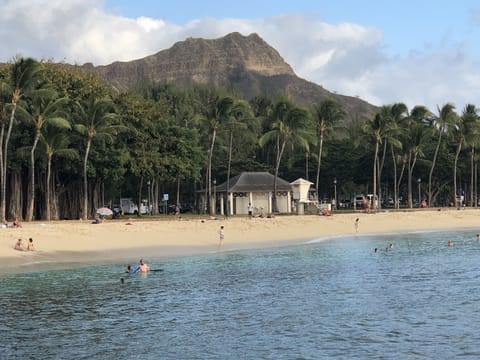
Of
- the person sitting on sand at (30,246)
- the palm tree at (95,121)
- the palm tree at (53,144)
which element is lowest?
the person sitting on sand at (30,246)

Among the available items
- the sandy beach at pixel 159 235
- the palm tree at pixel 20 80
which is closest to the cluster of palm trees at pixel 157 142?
the palm tree at pixel 20 80

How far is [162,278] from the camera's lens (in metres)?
25.8

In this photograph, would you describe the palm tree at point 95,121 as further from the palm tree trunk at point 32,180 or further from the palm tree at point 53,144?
the palm tree trunk at point 32,180

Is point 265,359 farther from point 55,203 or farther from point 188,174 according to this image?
point 188,174

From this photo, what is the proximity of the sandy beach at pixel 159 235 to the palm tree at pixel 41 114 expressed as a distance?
4716 mm

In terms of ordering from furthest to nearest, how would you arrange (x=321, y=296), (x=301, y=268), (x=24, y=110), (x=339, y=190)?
1. (x=339, y=190)
2. (x=24, y=110)
3. (x=301, y=268)
4. (x=321, y=296)

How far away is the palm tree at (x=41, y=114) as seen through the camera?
43.4m

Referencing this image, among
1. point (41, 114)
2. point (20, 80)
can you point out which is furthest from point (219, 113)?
point (20, 80)

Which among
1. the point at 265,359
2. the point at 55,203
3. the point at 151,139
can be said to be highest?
the point at 151,139

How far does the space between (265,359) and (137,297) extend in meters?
8.90

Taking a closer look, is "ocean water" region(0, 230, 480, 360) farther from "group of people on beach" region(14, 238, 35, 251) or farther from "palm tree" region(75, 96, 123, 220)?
"palm tree" region(75, 96, 123, 220)

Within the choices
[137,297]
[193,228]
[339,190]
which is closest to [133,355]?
[137,297]

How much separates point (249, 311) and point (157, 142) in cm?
3931

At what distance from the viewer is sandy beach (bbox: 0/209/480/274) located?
103 feet
